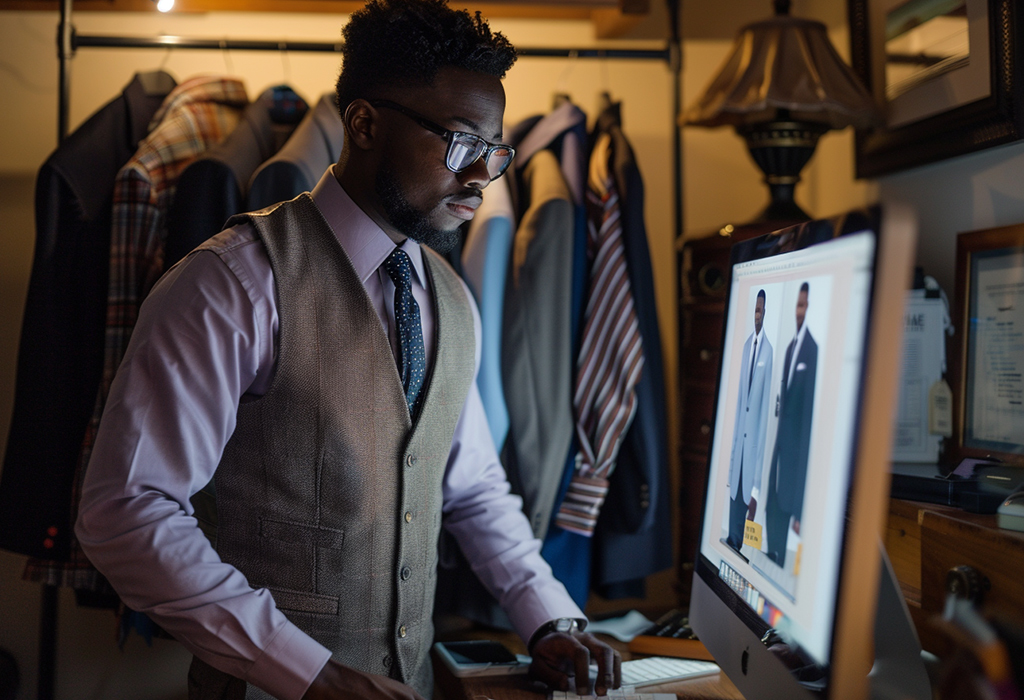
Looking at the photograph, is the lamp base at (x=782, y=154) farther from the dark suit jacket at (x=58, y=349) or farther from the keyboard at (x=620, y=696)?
the dark suit jacket at (x=58, y=349)

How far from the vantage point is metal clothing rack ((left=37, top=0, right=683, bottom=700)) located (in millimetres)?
1775

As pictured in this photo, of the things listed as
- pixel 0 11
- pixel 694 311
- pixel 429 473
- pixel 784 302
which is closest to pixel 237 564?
pixel 429 473

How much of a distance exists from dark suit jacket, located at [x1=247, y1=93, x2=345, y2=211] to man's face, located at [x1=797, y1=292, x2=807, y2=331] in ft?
3.35

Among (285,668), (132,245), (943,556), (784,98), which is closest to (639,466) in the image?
(943,556)

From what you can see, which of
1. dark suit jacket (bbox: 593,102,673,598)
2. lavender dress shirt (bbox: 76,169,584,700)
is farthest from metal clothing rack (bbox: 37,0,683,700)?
lavender dress shirt (bbox: 76,169,584,700)

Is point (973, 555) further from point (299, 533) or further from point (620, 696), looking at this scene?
point (299, 533)

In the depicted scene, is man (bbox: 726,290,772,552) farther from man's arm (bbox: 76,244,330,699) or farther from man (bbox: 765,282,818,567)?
man's arm (bbox: 76,244,330,699)

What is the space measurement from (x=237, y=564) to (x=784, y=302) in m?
0.80

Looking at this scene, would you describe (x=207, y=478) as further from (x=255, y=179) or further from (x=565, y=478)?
(x=565, y=478)

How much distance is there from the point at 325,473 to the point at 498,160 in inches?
21.1

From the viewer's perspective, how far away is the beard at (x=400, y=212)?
118 cm

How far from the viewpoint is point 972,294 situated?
1387 millimetres

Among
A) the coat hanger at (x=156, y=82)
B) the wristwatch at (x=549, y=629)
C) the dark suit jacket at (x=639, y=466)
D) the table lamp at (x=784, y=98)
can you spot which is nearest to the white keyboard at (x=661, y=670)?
the wristwatch at (x=549, y=629)

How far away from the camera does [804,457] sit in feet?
2.35
